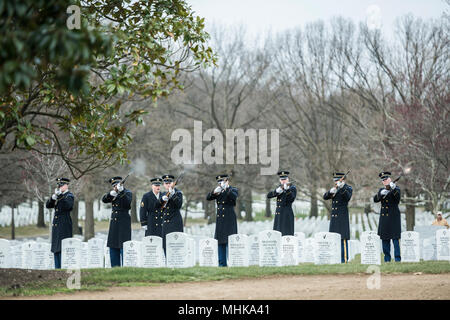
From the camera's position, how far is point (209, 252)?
40.0 feet

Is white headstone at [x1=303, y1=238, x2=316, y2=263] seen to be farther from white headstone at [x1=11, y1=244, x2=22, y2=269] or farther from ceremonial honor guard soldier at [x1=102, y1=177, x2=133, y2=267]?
white headstone at [x1=11, y1=244, x2=22, y2=269]

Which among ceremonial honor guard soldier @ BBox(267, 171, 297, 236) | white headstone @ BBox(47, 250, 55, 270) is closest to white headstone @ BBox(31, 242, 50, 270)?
white headstone @ BBox(47, 250, 55, 270)

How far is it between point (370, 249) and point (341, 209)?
1.44m

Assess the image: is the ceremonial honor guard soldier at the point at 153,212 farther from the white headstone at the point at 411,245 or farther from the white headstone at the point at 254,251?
the white headstone at the point at 411,245

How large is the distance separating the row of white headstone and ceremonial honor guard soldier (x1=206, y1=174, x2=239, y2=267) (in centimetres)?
22

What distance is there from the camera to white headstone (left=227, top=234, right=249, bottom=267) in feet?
38.1

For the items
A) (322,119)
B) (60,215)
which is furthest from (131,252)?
(322,119)

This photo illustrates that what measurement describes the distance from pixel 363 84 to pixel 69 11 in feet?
58.3

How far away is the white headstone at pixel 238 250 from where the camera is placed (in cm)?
1160

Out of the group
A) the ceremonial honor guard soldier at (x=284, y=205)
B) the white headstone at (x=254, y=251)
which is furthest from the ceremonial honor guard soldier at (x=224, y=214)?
the ceremonial honor guard soldier at (x=284, y=205)

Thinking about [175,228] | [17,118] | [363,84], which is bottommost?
[175,228]
